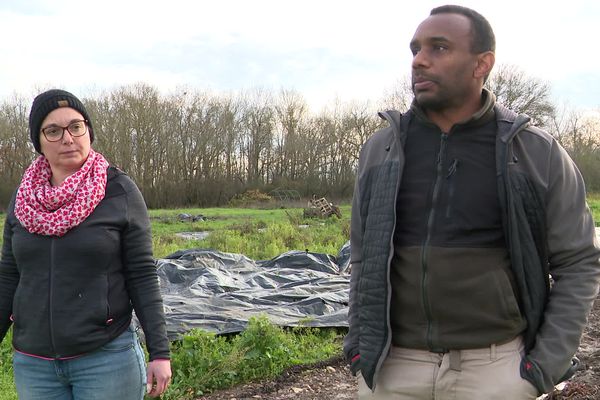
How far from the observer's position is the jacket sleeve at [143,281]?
256cm

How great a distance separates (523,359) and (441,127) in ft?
2.87

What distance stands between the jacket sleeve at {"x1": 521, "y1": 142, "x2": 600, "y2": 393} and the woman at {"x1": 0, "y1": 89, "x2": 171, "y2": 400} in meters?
1.46

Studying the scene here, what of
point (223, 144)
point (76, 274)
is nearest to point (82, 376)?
point (76, 274)

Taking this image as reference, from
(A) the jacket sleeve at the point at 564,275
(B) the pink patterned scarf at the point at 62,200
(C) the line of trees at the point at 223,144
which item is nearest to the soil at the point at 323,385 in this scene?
(A) the jacket sleeve at the point at 564,275

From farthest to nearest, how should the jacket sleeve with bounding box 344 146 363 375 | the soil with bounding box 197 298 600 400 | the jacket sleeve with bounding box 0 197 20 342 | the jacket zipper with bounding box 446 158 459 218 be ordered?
the soil with bounding box 197 298 600 400, the jacket sleeve with bounding box 0 197 20 342, the jacket sleeve with bounding box 344 146 363 375, the jacket zipper with bounding box 446 158 459 218

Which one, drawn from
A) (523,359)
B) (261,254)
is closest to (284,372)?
(523,359)

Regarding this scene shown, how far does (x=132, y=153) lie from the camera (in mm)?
44250

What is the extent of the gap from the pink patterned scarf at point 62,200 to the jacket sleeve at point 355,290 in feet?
3.42

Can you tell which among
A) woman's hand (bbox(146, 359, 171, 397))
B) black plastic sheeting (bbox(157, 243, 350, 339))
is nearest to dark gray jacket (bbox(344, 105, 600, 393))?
woman's hand (bbox(146, 359, 171, 397))

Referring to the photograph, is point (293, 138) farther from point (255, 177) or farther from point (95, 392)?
point (95, 392)

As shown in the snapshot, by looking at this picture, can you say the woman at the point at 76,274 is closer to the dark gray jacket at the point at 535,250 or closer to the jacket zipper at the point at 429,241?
the dark gray jacket at the point at 535,250

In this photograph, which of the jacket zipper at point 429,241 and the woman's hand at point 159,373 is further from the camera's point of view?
the woman's hand at point 159,373

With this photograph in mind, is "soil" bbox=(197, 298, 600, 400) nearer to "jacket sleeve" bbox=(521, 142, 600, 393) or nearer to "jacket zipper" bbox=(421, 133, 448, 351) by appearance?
"jacket sleeve" bbox=(521, 142, 600, 393)

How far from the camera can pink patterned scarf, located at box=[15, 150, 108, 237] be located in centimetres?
246
